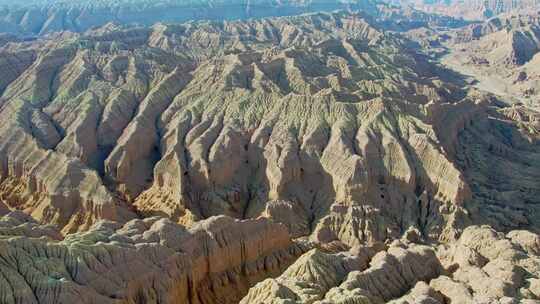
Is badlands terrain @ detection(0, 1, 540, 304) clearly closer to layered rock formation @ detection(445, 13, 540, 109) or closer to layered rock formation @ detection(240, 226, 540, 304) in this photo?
layered rock formation @ detection(240, 226, 540, 304)

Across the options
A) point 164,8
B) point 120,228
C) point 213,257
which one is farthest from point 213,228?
point 164,8

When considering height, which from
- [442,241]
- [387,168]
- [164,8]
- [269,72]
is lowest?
[442,241]

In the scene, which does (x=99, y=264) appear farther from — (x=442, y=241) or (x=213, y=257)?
(x=442, y=241)

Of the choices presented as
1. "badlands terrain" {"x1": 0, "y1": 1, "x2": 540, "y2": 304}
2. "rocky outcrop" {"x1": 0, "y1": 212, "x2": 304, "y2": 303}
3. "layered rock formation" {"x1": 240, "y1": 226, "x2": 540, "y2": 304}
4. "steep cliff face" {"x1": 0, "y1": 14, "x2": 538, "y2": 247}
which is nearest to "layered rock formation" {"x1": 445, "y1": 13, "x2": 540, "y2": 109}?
"badlands terrain" {"x1": 0, "y1": 1, "x2": 540, "y2": 304}

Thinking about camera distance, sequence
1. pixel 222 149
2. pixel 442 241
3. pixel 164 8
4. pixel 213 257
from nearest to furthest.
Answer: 1. pixel 213 257
2. pixel 442 241
3. pixel 222 149
4. pixel 164 8

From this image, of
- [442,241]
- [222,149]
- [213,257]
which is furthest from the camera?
[222,149]

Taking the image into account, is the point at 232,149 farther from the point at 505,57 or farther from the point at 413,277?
the point at 505,57

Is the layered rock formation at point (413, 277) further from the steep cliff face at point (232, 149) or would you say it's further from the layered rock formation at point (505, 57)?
the layered rock formation at point (505, 57)
